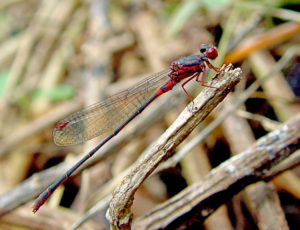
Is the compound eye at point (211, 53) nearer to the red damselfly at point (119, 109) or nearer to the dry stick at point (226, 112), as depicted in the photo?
the red damselfly at point (119, 109)

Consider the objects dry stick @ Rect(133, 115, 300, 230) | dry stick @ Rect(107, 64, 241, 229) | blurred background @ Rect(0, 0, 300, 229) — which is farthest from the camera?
blurred background @ Rect(0, 0, 300, 229)

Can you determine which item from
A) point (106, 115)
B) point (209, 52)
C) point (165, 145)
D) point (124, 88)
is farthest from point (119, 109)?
point (165, 145)

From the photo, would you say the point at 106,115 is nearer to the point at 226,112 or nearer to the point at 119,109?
the point at 119,109

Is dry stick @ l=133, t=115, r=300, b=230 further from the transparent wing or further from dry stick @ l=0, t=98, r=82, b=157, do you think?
dry stick @ l=0, t=98, r=82, b=157

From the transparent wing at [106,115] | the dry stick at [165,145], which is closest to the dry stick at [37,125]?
the transparent wing at [106,115]

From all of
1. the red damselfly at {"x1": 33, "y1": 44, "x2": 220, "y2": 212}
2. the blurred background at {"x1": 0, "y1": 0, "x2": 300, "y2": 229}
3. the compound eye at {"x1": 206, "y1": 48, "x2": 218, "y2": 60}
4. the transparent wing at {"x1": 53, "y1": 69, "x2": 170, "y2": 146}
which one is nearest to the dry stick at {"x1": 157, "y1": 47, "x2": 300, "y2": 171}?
the blurred background at {"x1": 0, "y1": 0, "x2": 300, "y2": 229}

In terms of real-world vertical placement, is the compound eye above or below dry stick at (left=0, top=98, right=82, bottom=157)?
above
